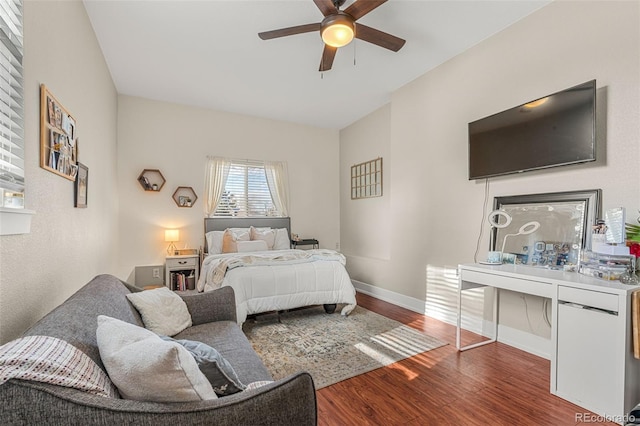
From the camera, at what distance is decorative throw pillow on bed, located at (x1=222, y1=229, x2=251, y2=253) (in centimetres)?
443

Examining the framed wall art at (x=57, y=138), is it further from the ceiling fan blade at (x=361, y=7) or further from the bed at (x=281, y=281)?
the ceiling fan blade at (x=361, y=7)

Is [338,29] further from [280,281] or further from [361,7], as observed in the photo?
[280,281]

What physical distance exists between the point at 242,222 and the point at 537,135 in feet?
13.6

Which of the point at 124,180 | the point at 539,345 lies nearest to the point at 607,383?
the point at 539,345

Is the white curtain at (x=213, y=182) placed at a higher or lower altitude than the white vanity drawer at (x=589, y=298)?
higher

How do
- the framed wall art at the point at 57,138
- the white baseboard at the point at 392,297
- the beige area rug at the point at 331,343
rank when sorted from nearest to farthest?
the framed wall art at the point at 57,138 → the beige area rug at the point at 331,343 → the white baseboard at the point at 392,297

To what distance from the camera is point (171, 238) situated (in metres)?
Answer: 4.46

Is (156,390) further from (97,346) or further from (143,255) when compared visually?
(143,255)

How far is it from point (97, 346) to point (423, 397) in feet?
6.29

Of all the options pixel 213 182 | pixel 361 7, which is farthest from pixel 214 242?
pixel 361 7

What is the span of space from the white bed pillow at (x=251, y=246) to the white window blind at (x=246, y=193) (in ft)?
2.44

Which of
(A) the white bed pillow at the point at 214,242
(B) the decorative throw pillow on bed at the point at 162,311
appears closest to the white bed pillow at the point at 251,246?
(A) the white bed pillow at the point at 214,242

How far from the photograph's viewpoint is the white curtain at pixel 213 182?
4828mm

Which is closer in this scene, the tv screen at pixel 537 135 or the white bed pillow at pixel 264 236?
the tv screen at pixel 537 135
